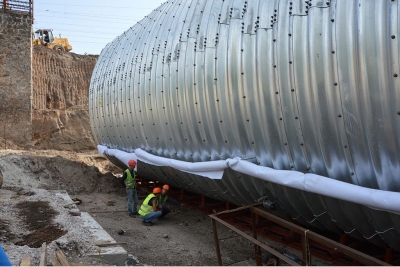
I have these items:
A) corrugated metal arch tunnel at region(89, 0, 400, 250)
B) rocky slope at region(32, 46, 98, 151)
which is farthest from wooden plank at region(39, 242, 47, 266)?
rocky slope at region(32, 46, 98, 151)

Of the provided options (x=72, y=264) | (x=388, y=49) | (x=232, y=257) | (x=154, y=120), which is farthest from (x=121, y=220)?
(x=388, y=49)

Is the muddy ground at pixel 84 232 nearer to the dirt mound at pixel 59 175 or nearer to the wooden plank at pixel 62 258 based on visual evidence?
the dirt mound at pixel 59 175

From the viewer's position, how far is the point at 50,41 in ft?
120

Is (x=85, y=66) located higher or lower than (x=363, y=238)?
higher

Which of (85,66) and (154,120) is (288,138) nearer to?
(154,120)

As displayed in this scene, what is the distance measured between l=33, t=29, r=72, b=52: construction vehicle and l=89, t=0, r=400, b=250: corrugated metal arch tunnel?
99.3ft

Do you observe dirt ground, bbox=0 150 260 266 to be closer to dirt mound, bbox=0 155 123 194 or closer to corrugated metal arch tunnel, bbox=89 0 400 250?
dirt mound, bbox=0 155 123 194

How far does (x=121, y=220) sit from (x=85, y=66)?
27313 mm

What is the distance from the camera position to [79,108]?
2952 centimetres

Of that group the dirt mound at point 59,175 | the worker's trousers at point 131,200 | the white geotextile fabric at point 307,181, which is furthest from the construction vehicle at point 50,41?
the white geotextile fabric at point 307,181

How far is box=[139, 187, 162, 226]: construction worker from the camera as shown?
28.3ft

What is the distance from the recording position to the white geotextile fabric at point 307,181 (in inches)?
139

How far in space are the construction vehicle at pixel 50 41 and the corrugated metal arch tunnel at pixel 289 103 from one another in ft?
99.3

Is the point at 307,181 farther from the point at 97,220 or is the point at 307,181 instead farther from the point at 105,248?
the point at 97,220
